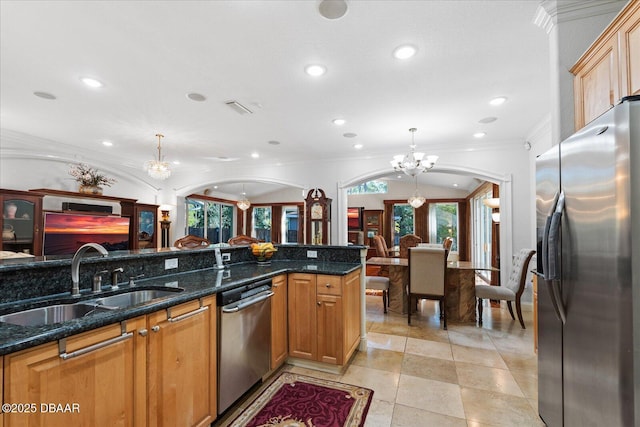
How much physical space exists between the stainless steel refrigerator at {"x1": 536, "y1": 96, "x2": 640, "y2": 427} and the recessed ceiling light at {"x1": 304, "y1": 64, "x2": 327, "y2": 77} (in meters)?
1.94

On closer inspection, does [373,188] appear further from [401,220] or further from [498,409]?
[498,409]

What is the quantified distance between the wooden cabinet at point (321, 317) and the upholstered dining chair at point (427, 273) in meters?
1.48

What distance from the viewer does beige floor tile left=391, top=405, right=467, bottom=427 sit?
1.97 m

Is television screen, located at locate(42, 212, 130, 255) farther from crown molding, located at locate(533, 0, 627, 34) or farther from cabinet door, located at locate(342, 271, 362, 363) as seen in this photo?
crown molding, located at locate(533, 0, 627, 34)

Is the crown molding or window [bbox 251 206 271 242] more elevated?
the crown molding

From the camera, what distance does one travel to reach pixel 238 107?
359cm

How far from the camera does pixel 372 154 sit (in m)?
5.77

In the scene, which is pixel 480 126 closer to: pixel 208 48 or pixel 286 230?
pixel 208 48

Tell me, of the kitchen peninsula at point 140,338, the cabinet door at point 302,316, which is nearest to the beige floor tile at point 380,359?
the kitchen peninsula at point 140,338

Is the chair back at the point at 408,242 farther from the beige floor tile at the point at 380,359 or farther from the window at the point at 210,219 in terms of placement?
the window at the point at 210,219

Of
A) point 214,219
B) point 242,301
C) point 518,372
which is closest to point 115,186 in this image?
point 214,219

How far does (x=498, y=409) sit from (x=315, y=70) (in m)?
3.14

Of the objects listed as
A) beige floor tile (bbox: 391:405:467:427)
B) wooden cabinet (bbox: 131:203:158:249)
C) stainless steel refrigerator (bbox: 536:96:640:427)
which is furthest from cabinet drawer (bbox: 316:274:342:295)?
wooden cabinet (bbox: 131:203:158:249)

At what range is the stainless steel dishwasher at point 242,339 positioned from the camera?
6.36 ft
